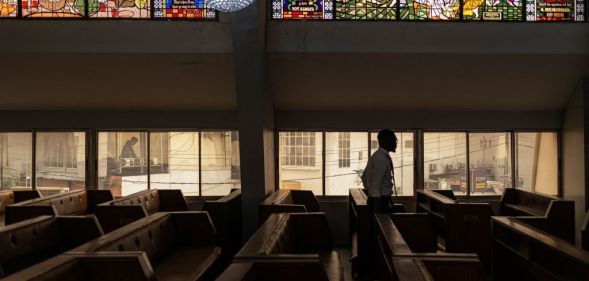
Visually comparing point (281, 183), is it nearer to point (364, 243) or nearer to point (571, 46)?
point (364, 243)

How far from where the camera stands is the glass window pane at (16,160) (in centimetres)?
767

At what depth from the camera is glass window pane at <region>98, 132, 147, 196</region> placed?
7.64m

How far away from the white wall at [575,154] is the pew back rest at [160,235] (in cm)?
500

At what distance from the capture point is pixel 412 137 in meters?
7.56

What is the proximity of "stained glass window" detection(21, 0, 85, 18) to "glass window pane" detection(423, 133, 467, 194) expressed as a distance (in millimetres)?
5121

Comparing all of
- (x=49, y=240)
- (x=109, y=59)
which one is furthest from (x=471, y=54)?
(x=49, y=240)

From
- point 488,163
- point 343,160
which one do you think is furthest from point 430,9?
point 488,163

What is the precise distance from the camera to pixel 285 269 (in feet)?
8.66

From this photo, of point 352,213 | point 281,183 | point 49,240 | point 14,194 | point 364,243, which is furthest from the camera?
→ point 281,183

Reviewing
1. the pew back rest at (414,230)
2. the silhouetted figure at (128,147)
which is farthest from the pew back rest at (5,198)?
the pew back rest at (414,230)

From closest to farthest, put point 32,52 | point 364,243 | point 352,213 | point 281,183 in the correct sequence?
point 364,243 < point 32,52 < point 352,213 < point 281,183

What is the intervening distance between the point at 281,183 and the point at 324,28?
255 cm

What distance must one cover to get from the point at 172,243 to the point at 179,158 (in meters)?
3.07

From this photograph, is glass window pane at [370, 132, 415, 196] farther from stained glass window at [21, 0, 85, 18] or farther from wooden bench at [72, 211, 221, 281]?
stained glass window at [21, 0, 85, 18]
